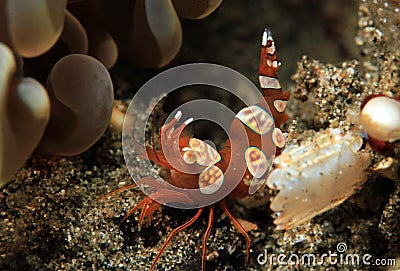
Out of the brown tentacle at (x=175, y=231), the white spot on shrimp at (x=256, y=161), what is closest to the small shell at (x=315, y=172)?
the white spot on shrimp at (x=256, y=161)

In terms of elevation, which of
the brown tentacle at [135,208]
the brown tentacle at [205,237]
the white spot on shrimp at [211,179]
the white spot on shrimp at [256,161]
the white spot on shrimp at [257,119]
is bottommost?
the brown tentacle at [205,237]

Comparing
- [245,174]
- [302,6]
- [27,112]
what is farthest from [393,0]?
[27,112]

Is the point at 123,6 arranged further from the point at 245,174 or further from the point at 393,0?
the point at 393,0

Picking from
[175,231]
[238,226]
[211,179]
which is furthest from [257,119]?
[175,231]

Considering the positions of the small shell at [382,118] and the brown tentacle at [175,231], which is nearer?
the small shell at [382,118]

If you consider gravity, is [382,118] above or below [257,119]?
below

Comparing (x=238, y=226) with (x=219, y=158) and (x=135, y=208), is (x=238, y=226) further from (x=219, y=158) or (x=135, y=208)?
(x=135, y=208)

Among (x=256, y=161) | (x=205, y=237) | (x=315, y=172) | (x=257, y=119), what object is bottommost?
(x=205, y=237)

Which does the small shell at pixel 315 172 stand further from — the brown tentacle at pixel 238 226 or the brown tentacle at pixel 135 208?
the brown tentacle at pixel 135 208

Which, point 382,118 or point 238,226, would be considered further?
point 238,226
